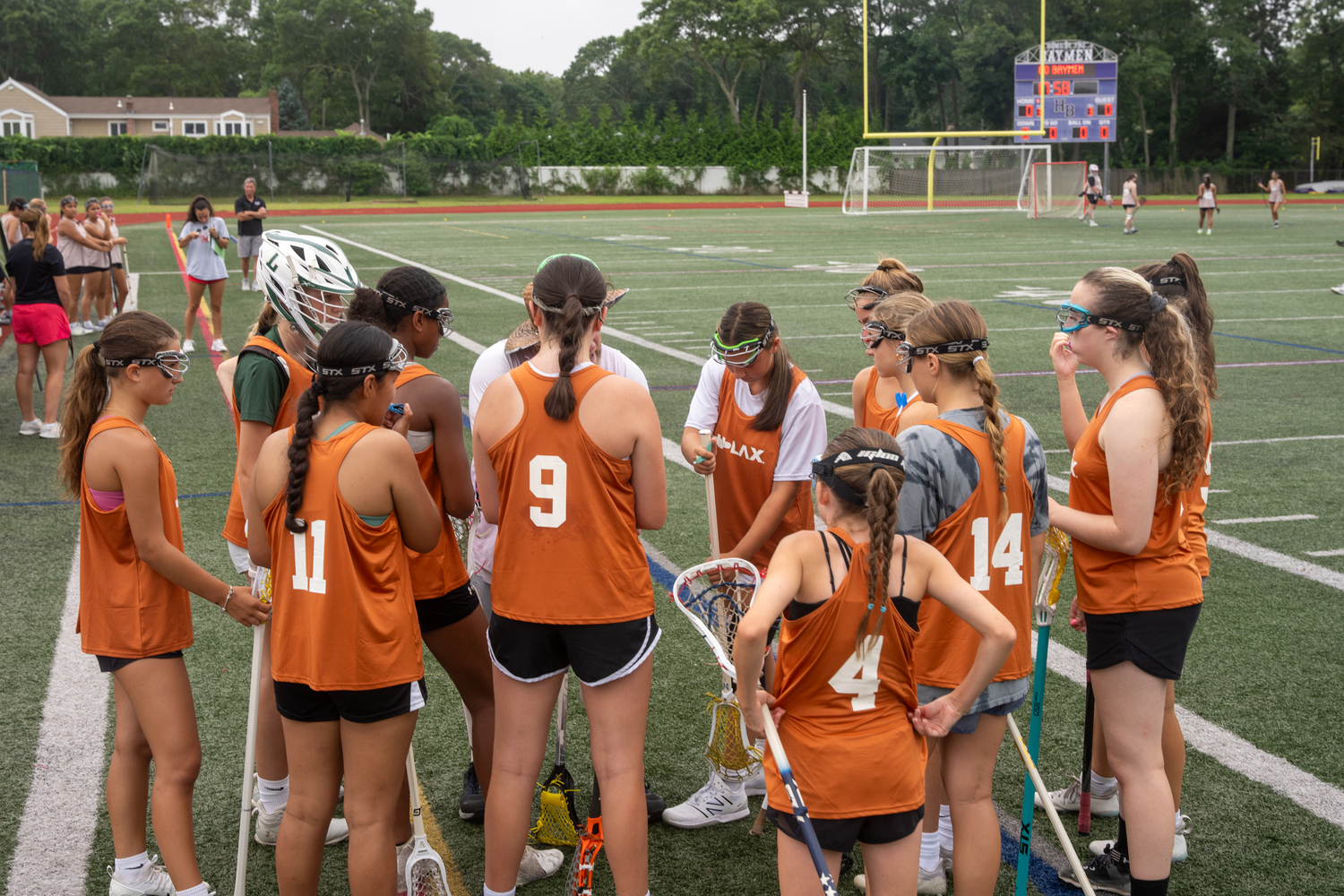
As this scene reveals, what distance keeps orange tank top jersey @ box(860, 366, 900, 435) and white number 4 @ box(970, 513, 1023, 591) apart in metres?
1.19

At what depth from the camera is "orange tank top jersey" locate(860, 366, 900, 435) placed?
4.55 metres

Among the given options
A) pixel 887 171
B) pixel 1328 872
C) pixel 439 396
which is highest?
pixel 887 171

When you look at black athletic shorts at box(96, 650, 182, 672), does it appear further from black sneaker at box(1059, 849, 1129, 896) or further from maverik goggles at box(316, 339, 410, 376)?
black sneaker at box(1059, 849, 1129, 896)

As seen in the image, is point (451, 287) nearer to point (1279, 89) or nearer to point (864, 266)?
point (864, 266)

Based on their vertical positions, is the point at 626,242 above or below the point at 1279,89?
below

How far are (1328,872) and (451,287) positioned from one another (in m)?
19.2

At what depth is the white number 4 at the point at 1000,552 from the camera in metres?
3.26

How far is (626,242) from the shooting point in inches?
1273

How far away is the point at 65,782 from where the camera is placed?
183 inches

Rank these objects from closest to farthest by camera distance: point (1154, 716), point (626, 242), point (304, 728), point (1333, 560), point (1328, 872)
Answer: point (304, 728) → point (1154, 716) → point (1328, 872) → point (1333, 560) → point (626, 242)

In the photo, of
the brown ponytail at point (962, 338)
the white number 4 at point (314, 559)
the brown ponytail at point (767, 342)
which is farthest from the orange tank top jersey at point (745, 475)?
the white number 4 at point (314, 559)

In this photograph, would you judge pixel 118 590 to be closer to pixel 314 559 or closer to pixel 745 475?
pixel 314 559

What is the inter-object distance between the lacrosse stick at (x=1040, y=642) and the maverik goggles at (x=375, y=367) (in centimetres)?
220

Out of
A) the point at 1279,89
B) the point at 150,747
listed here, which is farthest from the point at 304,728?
the point at 1279,89
